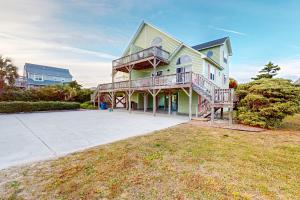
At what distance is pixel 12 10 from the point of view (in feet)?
29.3

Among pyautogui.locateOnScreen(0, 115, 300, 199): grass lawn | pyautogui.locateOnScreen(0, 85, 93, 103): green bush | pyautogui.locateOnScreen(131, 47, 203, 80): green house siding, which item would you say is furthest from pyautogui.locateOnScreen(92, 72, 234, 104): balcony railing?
pyautogui.locateOnScreen(0, 85, 93, 103): green bush

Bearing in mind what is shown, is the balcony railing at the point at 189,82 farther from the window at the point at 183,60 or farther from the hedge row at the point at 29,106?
the hedge row at the point at 29,106

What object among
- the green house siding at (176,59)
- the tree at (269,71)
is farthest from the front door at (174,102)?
the tree at (269,71)

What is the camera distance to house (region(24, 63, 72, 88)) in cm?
3341

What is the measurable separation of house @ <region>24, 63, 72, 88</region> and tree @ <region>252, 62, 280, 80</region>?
42.1 metres

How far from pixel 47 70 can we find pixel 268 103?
4454cm

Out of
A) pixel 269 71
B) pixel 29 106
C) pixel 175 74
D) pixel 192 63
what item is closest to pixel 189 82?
pixel 175 74

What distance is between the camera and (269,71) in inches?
933

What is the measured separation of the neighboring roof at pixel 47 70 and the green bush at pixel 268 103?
4225cm

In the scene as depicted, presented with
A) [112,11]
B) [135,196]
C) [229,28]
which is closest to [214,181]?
[135,196]

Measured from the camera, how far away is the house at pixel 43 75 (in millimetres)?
33406

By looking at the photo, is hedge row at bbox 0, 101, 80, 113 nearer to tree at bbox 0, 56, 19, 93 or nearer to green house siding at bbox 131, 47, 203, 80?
tree at bbox 0, 56, 19, 93

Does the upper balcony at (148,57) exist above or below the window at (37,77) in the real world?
below

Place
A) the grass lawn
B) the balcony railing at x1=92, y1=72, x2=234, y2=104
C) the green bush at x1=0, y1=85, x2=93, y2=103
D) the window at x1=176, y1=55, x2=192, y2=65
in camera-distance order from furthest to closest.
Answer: the green bush at x1=0, y1=85, x2=93, y2=103
the window at x1=176, y1=55, x2=192, y2=65
the balcony railing at x1=92, y1=72, x2=234, y2=104
the grass lawn
